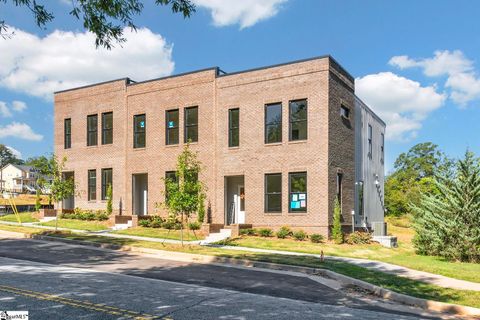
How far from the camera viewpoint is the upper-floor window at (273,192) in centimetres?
2433

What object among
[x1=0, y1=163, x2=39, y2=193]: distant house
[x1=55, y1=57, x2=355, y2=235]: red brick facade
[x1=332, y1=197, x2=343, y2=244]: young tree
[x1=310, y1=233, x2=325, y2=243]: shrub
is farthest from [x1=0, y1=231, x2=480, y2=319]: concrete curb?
[x1=0, y1=163, x2=39, y2=193]: distant house

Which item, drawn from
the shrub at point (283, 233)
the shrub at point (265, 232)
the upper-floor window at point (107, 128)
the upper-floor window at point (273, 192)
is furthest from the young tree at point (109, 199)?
the shrub at point (283, 233)

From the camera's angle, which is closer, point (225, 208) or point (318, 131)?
point (318, 131)

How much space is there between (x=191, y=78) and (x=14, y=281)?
60.9 ft

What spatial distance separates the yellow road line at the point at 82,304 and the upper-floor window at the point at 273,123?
55.1 ft

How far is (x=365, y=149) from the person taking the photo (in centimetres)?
3020

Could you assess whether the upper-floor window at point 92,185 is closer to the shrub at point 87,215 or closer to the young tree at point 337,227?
the shrub at point 87,215

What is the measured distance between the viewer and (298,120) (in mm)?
24312

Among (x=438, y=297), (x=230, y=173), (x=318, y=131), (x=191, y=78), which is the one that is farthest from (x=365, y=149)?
(x=438, y=297)

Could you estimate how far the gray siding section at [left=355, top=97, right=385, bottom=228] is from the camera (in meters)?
28.4

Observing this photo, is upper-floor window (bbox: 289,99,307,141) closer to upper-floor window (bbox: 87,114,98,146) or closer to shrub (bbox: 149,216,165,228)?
shrub (bbox: 149,216,165,228)

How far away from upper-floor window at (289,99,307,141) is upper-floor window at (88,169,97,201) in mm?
14333

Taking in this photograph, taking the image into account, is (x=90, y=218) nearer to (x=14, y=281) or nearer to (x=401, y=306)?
(x=14, y=281)

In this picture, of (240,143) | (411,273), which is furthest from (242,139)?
(411,273)
